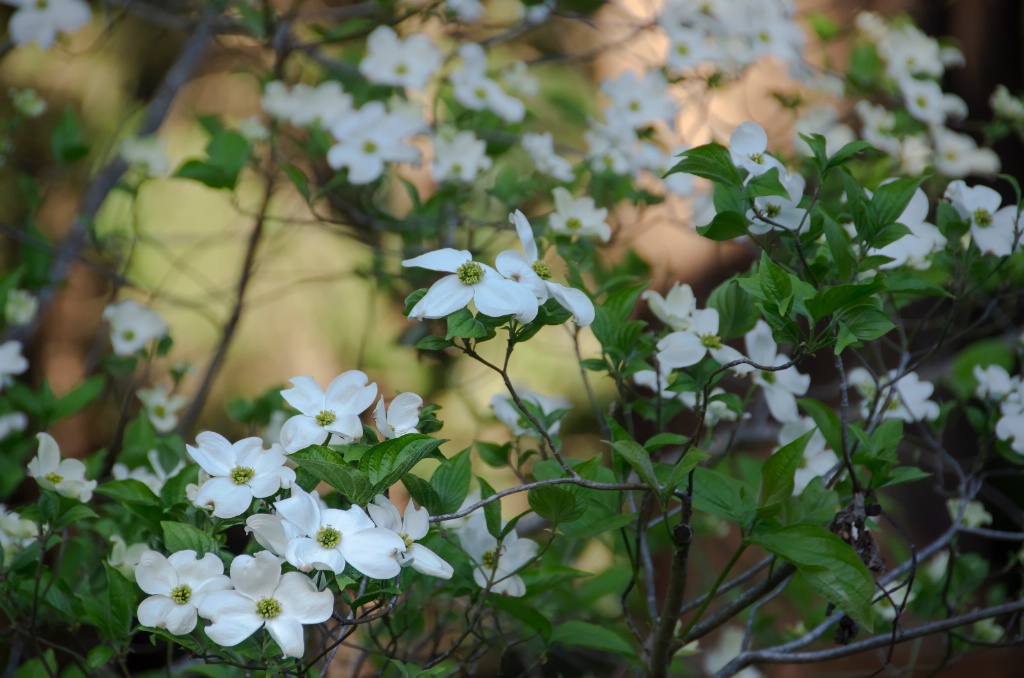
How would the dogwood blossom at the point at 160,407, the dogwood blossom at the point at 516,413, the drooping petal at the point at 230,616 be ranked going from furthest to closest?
the dogwood blossom at the point at 160,407 → the dogwood blossom at the point at 516,413 → the drooping petal at the point at 230,616

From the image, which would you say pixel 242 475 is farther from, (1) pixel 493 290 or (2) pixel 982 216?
(2) pixel 982 216

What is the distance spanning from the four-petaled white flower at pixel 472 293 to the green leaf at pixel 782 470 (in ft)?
0.77

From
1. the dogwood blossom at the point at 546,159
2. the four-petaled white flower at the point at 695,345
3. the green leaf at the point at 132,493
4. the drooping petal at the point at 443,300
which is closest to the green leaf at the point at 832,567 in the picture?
the four-petaled white flower at the point at 695,345

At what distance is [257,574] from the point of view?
0.57m

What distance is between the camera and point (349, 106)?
1.44 metres

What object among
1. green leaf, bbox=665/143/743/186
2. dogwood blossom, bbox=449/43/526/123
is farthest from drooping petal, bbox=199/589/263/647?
dogwood blossom, bbox=449/43/526/123

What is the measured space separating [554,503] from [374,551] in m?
0.17

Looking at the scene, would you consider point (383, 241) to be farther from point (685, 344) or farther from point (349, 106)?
point (685, 344)

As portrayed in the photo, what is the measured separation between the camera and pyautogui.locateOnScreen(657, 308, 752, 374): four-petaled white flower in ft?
2.60

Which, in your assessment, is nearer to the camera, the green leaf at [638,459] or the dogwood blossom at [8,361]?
the green leaf at [638,459]

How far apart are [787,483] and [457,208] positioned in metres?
0.76

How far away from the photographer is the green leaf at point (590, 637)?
0.87 meters

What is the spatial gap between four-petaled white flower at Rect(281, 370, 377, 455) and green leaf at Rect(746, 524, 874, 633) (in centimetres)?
32

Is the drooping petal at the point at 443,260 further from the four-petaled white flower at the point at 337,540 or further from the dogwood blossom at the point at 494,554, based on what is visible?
the dogwood blossom at the point at 494,554
